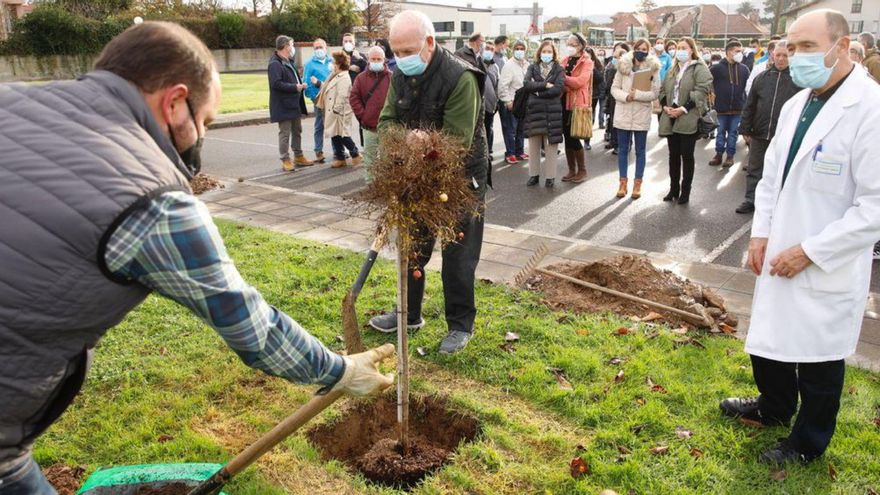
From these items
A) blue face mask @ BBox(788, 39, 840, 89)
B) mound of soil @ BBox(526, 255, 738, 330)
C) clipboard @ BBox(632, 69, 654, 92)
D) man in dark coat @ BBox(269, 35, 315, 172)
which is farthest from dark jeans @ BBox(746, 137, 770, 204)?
man in dark coat @ BBox(269, 35, 315, 172)

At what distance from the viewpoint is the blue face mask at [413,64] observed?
171 inches

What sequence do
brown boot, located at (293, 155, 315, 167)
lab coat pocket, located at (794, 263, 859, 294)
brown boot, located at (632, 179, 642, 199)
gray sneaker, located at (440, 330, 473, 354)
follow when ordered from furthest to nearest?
1. brown boot, located at (293, 155, 315, 167)
2. brown boot, located at (632, 179, 642, 199)
3. gray sneaker, located at (440, 330, 473, 354)
4. lab coat pocket, located at (794, 263, 859, 294)

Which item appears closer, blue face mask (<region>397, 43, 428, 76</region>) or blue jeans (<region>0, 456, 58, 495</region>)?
blue jeans (<region>0, 456, 58, 495</region>)

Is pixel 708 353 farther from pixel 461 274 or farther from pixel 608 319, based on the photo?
pixel 461 274

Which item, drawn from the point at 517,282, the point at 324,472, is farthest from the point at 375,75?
the point at 324,472

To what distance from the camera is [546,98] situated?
9.40 meters

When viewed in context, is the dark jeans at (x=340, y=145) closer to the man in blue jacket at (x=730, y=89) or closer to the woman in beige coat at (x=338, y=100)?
the woman in beige coat at (x=338, y=100)

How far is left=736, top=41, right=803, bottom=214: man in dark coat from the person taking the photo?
27.2ft

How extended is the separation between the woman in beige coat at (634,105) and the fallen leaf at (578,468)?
6445 mm

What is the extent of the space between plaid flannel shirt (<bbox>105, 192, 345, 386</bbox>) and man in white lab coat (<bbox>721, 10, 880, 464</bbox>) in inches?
97.3

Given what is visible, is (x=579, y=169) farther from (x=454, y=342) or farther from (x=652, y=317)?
(x=454, y=342)

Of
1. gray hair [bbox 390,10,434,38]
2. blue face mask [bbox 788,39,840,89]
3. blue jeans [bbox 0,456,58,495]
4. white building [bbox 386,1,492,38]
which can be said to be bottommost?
blue jeans [bbox 0,456,58,495]

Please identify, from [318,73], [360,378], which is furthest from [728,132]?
[360,378]

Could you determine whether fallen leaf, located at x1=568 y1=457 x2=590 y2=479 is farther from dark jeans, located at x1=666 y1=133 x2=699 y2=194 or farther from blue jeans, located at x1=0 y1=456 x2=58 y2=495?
dark jeans, located at x1=666 y1=133 x2=699 y2=194
